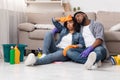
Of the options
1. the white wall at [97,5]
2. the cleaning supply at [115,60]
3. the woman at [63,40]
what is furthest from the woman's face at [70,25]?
the white wall at [97,5]

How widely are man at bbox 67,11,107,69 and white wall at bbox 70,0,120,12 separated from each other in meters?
1.43

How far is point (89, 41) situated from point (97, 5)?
1.63m

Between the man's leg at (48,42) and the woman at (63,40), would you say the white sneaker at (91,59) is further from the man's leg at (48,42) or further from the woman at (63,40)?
the man's leg at (48,42)

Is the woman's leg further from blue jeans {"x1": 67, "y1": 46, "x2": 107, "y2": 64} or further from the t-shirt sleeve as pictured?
the t-shirt sleeve

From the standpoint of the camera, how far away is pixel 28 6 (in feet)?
16.2

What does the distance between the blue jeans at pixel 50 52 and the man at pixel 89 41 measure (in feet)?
0.44

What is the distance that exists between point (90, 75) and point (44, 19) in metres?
2.29

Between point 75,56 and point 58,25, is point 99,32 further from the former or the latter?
point 58,25

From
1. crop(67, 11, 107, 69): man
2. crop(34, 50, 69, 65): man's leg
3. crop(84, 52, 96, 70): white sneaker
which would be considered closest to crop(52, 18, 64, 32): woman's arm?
crop(67, 11, 107, 69): man

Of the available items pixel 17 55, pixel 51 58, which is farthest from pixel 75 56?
pixel 17 55

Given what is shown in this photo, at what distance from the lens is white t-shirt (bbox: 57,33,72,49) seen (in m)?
3.37

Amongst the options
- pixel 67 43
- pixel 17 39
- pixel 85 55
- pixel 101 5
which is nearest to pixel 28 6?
pixel 17 39

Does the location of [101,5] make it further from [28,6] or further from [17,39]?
[17,39]

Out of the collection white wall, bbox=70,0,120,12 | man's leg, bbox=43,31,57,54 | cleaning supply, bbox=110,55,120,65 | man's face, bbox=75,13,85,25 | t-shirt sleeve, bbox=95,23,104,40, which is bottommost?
cleaning supply, bbox=110,55,120,65
